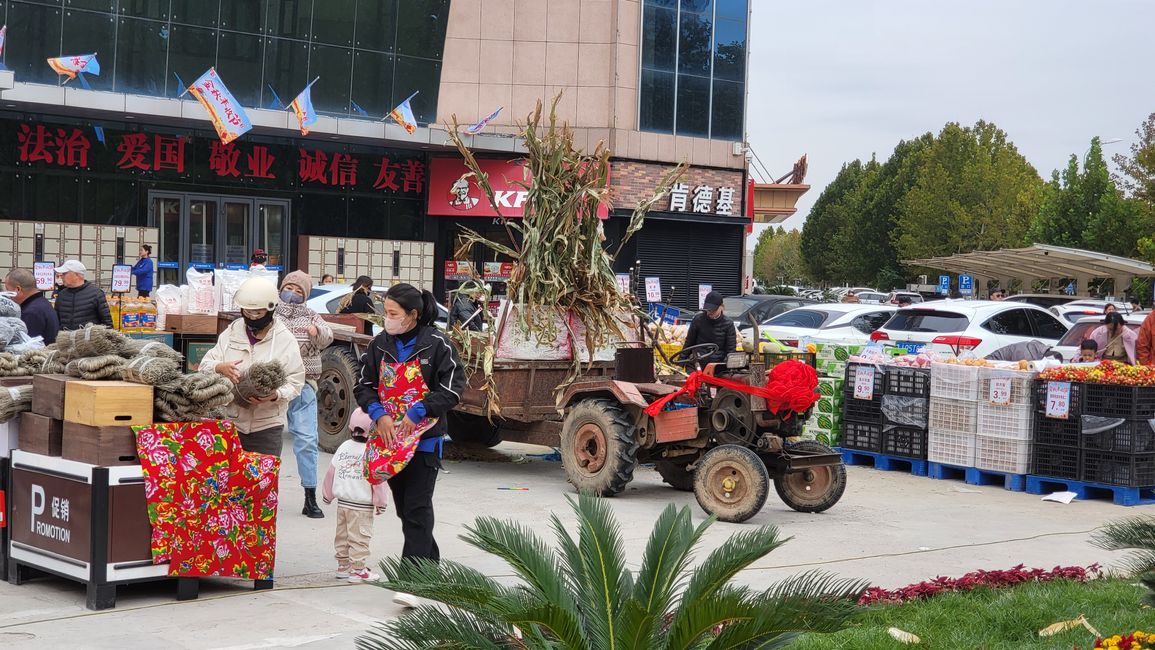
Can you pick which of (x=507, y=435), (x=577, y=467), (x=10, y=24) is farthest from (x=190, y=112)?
(x=577, y=467)

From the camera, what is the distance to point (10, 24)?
79.6 feet

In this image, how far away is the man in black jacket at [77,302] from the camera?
11117 millimetres

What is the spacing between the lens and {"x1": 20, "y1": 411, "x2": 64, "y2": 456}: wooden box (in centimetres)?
698

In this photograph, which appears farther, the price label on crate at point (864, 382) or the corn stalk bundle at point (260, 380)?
the price label on crate at point (864, 382)

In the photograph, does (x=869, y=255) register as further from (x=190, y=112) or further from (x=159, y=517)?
(x=159, y=517)

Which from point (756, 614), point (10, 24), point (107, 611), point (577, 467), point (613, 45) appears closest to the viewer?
point (756, 614)

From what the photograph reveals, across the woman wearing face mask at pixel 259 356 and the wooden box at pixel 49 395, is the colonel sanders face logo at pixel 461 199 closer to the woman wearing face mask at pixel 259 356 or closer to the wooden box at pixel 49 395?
the woman wearing face mask at pixel 259 356

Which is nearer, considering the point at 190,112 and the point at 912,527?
the point at 912,527

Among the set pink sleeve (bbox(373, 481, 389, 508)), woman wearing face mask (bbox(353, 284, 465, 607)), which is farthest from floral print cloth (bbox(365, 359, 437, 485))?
pink sleeve (bbox(373, 481, 389, 508))

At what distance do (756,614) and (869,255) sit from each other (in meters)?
78.9

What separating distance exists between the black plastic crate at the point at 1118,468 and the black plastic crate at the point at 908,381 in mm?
1786

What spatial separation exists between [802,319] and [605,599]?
2038 centimetres

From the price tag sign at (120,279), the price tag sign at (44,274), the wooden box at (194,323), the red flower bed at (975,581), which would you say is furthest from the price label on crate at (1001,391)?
the price tag sign at (44,274)

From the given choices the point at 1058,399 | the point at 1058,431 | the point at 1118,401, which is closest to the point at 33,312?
the point at 1058,399
